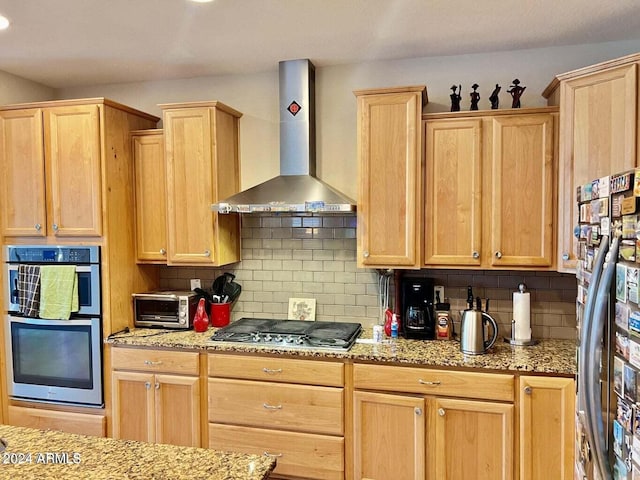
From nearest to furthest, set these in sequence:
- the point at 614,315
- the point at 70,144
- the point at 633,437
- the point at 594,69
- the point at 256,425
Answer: the point at 633,437 → the point at 614,315 → the point at 594,69 → the point at 256,425 → the point at 70,144

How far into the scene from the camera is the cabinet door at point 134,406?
2.86 meters

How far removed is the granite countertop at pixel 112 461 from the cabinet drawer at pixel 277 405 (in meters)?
1.25

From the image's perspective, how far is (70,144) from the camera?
2945 mm

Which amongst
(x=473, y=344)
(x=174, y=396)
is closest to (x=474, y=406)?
(x=473, y=344)

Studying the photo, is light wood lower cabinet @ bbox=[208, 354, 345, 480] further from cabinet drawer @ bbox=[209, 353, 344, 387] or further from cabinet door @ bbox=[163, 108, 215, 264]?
cabinet door @ bbox=[163, 108, 215, 264]

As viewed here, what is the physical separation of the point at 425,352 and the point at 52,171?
2589 millimetres

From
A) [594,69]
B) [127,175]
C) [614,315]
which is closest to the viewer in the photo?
[614,315]

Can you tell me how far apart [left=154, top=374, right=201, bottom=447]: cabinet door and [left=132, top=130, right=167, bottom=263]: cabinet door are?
83 centimetres

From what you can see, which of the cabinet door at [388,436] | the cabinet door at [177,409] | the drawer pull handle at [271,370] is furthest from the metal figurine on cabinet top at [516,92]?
the cabinet door at [177,409]

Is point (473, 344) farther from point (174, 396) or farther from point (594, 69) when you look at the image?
point (174, 396)

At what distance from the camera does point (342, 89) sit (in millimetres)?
3125

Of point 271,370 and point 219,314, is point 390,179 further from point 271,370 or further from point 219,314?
point 219,314

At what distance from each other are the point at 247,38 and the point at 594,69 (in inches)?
72.6

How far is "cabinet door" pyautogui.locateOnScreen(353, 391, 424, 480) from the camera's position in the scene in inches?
96.7
